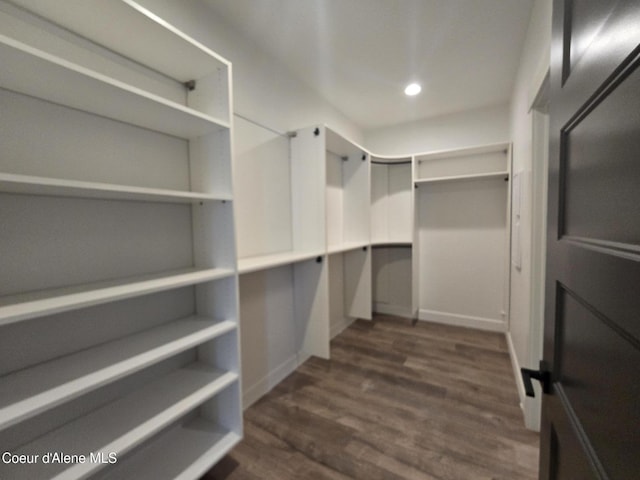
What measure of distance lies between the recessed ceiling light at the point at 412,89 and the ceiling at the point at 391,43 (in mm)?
53

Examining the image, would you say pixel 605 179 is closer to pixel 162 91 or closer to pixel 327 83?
pixel 162 91

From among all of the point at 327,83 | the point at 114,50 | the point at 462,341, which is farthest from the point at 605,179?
Result: the point at 462,341

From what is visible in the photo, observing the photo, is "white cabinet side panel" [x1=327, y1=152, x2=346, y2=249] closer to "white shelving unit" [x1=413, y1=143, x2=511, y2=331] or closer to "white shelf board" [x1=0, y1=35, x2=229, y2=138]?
"white shelving unit" [x1=413, y1=143, x2=511, y2=331]

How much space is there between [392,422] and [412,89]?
9.50 feet

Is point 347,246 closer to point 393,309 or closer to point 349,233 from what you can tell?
point 349,233

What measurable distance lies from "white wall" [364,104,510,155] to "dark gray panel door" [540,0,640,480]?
9.18ft

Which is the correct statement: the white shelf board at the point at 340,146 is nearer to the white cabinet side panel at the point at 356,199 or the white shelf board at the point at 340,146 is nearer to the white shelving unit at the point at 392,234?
the white cabinet side panel at the point at 356,199

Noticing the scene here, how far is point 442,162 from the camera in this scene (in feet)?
11.1

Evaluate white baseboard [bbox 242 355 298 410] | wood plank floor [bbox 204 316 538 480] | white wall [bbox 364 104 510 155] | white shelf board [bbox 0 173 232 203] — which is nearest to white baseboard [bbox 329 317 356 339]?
wood plank floor [bbox 204 316 538 480]

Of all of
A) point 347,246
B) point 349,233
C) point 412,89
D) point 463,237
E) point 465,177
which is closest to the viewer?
point 412,89

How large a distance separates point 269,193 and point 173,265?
3.17 feet

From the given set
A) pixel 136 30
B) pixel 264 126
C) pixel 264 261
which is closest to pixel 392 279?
pixel 264 261

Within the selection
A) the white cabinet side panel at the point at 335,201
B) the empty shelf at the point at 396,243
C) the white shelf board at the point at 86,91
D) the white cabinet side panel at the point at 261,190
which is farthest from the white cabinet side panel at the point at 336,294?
the white shelf board at the point at 86,91

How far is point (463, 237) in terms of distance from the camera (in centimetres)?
337
